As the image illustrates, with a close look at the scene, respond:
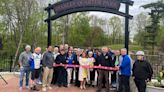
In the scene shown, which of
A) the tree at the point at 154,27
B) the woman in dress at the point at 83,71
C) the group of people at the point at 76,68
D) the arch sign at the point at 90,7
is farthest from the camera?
the tree at the point at 154,27

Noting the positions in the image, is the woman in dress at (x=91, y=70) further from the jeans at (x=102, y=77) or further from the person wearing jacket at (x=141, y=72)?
the person wearing jacket at (x=141, y=72)

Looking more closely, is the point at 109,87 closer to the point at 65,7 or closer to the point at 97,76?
the point at 97,76

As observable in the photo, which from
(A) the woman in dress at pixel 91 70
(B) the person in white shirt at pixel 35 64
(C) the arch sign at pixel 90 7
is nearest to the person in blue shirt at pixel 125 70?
(A) the woman in dress at pixel 91 70

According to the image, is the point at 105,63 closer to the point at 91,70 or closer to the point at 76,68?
the point at 91,70

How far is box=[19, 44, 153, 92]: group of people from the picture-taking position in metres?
10.4

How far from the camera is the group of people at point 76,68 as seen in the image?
10431mm

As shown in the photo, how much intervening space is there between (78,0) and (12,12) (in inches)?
837

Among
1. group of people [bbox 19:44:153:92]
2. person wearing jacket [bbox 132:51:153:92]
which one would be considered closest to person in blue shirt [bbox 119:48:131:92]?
group of people [bbox 19:44:153:92]

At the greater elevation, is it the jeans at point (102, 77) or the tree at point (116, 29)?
the tree at point (116, 29)

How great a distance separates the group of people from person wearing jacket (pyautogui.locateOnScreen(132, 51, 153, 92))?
0.07m

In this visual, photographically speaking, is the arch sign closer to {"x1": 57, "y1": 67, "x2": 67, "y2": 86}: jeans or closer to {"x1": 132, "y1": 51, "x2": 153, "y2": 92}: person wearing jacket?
{"x1": 57, "y1": 67, "x2": 67, "y2": 86}: jeans

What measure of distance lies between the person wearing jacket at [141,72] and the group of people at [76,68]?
2.7 inches

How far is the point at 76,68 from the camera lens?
12.6 m

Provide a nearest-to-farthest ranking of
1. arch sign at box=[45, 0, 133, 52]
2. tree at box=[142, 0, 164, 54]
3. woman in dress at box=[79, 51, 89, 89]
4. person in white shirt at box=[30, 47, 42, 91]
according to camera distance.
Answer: person in white shirt at box=[30, 47, 42, 91] → woman in dress at box=[79, 51, 89, 89] → arch sign at box=[45, 0, 133, 52] → tree at box=[142, 0, 164, 54]
